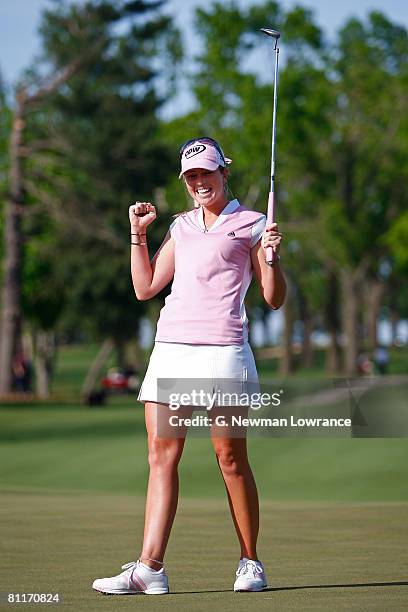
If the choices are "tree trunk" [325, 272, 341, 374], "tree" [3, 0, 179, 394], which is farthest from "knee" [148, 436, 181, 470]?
"tree trunk" [325, 272, 341, 374]

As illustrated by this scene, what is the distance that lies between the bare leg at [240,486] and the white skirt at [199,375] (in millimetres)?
185

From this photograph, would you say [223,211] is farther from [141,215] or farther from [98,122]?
[98,122]

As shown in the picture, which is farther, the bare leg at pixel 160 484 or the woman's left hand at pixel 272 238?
the bare leg at pixel 160 484

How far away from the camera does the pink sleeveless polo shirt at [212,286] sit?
715cm

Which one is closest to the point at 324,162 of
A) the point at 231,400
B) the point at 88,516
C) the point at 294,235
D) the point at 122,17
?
the point at 294,235

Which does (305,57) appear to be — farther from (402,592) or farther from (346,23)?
(402,592)

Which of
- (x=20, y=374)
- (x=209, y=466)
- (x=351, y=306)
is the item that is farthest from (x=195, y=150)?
(x=351, y=306)

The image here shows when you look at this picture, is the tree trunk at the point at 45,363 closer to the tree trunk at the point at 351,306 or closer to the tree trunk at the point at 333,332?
the tree trunk at the point at 351,306

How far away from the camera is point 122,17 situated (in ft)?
171

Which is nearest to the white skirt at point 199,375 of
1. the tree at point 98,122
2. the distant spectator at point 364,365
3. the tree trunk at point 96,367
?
the tree at point 98,122

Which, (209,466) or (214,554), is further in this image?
(209,466)

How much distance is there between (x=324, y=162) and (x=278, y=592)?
6367cm

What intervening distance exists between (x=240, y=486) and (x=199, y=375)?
1.86 ft

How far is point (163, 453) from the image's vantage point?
721cm
